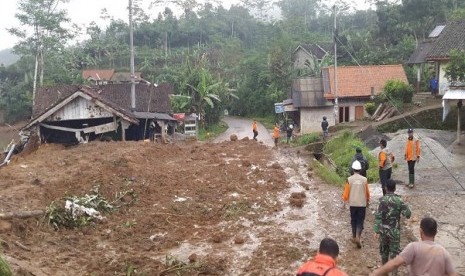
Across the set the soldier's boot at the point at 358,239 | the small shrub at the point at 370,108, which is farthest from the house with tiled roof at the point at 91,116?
the soldier's boot at the point at 358,239

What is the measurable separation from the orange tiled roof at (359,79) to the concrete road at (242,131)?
5.26 metres

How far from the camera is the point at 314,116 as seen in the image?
33.2 metres

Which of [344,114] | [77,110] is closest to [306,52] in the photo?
[344,114]

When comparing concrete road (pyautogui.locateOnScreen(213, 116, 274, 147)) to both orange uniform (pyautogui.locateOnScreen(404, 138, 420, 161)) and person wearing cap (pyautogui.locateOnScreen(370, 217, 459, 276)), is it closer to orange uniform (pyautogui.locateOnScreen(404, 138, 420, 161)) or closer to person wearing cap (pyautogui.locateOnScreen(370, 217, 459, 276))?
orange uniform (pyautogui.locateOnScreen(404, 138, 420, 161))

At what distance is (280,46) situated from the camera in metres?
50.2

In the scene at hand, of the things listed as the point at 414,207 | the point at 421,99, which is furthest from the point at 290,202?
the point at 421,99

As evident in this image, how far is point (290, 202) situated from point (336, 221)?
75.3 inches

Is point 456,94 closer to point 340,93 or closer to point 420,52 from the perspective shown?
point 340,93

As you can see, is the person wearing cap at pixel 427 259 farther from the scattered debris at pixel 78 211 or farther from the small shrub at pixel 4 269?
the scattered debris at pixel 78 211

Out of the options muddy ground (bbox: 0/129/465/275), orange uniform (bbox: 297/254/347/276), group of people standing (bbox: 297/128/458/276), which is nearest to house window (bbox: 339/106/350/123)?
muddy ground (bbox: 0/129/465/275)

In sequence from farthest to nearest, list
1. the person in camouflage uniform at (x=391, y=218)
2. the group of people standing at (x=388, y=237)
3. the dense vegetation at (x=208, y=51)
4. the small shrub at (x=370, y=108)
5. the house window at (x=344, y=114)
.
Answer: the dense vegetation at (x=208, y=51) → the house window at (x=344, y=114) → the small shrub at (x=370, y=108) → the person in camouflage uniform at (x=391, y=218) → the group of people standing at (x=388, y=237)

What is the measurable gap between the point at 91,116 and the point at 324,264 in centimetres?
1842

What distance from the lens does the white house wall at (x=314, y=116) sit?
33062 mm

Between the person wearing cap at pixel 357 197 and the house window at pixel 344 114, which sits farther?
the house window at pixel 344 114
